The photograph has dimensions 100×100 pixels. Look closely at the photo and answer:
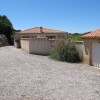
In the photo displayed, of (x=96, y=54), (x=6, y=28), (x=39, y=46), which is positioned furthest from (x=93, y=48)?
→ (x=6, y=28)

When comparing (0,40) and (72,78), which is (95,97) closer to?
(72,78)

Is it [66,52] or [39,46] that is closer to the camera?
[66,52]

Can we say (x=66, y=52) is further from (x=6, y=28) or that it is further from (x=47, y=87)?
(x=6, y=28)

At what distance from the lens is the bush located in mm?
23734

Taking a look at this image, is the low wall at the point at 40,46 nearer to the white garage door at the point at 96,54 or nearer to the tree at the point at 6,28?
the white garage door at the point at 96,54

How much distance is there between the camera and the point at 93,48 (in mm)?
21125

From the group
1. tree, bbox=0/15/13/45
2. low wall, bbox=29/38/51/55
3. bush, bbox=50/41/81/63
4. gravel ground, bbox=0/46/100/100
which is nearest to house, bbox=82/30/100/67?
bush, bbox=50/41/81/63

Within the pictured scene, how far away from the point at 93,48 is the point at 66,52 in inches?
143

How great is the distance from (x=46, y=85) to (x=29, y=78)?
2.03 metres

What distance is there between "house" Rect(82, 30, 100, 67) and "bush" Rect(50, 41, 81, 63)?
6.17ft

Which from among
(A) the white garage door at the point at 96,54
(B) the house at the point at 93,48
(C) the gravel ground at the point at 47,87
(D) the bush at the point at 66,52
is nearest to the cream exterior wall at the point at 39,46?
(D) the bush at the point at 66,52

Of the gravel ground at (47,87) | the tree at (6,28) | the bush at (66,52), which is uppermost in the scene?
the tree at (6,28)

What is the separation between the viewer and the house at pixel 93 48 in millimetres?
20312

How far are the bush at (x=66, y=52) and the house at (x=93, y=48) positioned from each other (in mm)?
1881
